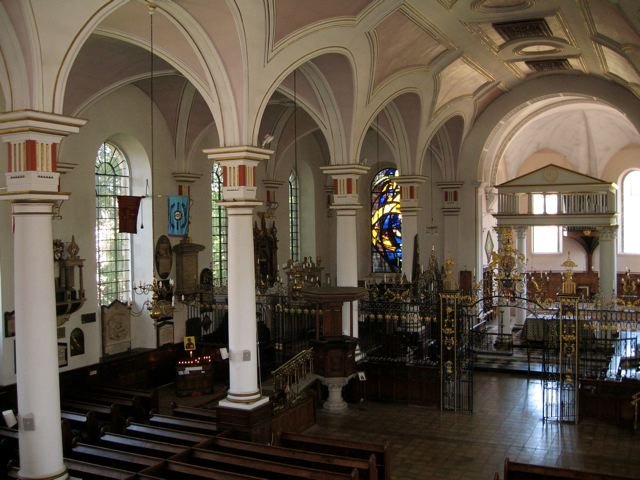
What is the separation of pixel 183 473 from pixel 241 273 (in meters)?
3.80

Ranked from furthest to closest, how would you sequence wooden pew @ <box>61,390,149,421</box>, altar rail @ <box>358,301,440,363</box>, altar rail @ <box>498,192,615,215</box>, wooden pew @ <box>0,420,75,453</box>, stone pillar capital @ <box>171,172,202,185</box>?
1. altar rail @ <box>498,192,615,215</box>
2. stone pillar capital @ <box>171,172,202,185</box>
3. altar rail @ <box>358,301,440,363</box>
4. wooden pew @ <box>61,390,149,421</box>
5. wooden pew @ <box>0,420,75,453</box>

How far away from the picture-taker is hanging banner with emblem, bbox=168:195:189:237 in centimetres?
1792

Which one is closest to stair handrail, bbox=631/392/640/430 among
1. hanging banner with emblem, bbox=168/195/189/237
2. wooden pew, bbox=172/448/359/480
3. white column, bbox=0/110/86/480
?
wooden pew, bbox=172/448/359/480

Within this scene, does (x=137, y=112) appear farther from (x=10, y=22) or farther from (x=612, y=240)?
(x=612, y=240)

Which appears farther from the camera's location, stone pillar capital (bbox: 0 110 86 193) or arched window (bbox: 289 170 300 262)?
arched window (bbox: 289 170 300 262)

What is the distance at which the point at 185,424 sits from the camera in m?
11.7

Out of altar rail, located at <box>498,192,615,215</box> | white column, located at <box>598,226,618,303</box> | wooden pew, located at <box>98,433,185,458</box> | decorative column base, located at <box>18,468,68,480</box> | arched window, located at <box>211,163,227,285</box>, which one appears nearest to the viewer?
decorative column base, located at <box>18,468,68,480</box>

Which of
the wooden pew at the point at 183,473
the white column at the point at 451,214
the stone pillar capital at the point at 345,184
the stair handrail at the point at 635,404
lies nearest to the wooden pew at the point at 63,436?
the wooden pew at the point at 183,473

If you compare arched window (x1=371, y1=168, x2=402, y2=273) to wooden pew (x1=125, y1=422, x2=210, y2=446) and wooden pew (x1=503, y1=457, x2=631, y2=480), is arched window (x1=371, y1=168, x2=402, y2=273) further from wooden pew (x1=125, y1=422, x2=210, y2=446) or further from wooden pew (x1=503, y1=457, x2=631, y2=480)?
wooden pew (x1=503, y1=457, x2=631, y2=480)

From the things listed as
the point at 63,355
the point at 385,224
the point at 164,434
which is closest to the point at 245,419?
the point at 164,434

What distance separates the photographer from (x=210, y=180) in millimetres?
19625

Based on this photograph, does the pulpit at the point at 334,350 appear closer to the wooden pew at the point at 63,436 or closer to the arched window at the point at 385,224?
the wooden pew at the point at 63,436

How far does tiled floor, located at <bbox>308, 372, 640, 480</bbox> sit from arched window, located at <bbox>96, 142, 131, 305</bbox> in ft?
20.9

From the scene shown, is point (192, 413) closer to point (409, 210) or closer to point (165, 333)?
point (165, 333)
